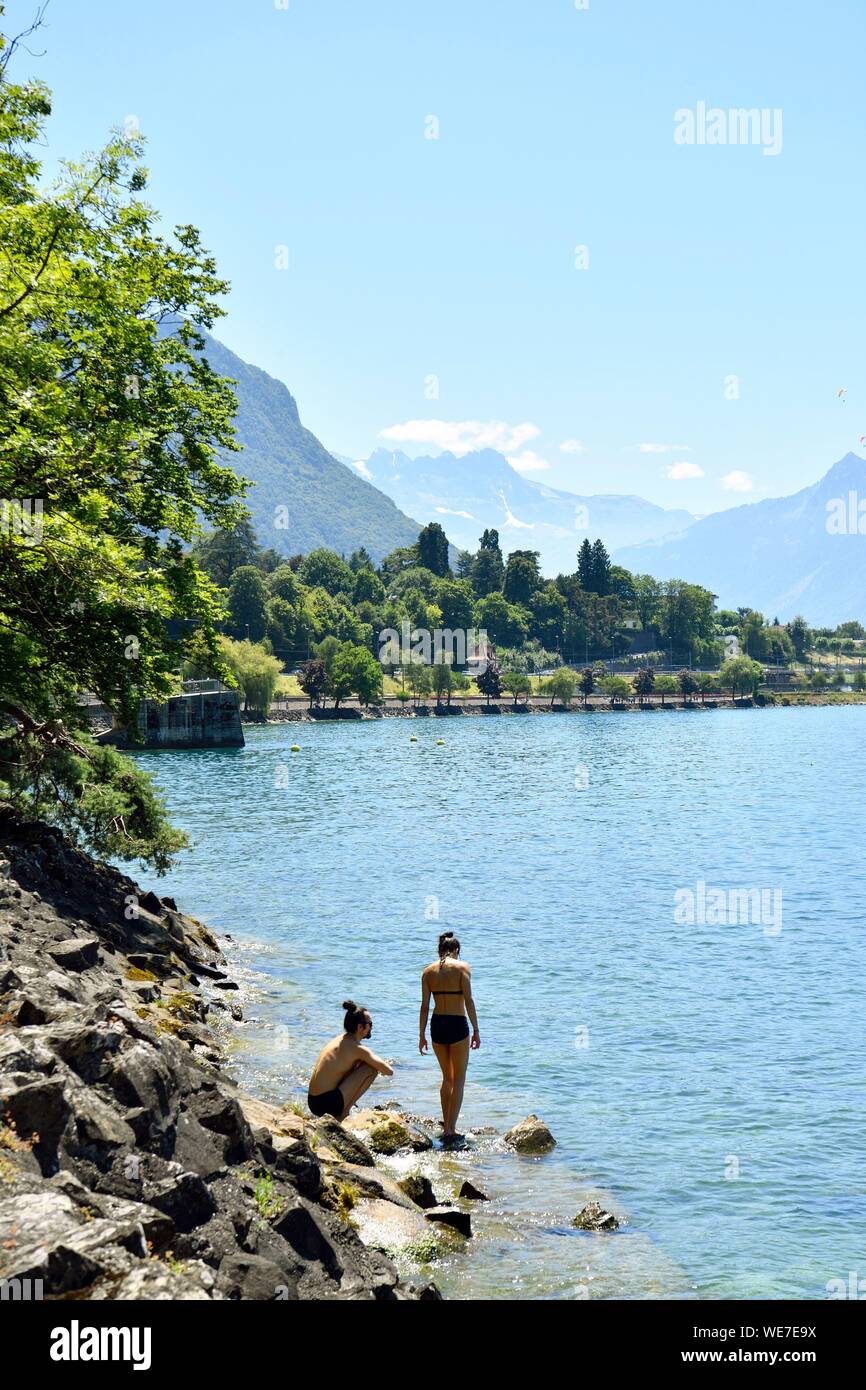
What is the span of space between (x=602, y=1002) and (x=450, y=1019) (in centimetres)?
1218

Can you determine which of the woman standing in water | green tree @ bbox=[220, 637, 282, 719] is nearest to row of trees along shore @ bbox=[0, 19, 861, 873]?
the woman standing in water

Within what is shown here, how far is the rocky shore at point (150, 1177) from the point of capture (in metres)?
8.47

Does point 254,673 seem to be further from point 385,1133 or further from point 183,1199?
point 183,1199

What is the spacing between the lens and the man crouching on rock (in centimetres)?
1827

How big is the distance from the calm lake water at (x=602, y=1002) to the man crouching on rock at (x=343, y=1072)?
1.92 m

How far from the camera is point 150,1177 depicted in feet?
34.9

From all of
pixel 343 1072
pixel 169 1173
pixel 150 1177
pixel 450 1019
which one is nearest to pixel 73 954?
pixel 343 1072

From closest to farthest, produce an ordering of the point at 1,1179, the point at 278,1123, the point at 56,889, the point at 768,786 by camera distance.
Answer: the point at 1,1179 → the point at 278,1123 → the point at 56,889 → the point at 768,786

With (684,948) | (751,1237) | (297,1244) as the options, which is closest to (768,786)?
(684,948)

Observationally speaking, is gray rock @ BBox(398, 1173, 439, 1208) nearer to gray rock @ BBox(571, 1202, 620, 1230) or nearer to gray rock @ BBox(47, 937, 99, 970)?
gray rock @ BBox(571, 1202, 620, 1230)

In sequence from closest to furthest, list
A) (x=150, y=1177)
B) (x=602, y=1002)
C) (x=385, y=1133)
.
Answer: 1. (x=150, y=1177)
2. (x=385, y=1133)
3. (x=602, y=1002)
